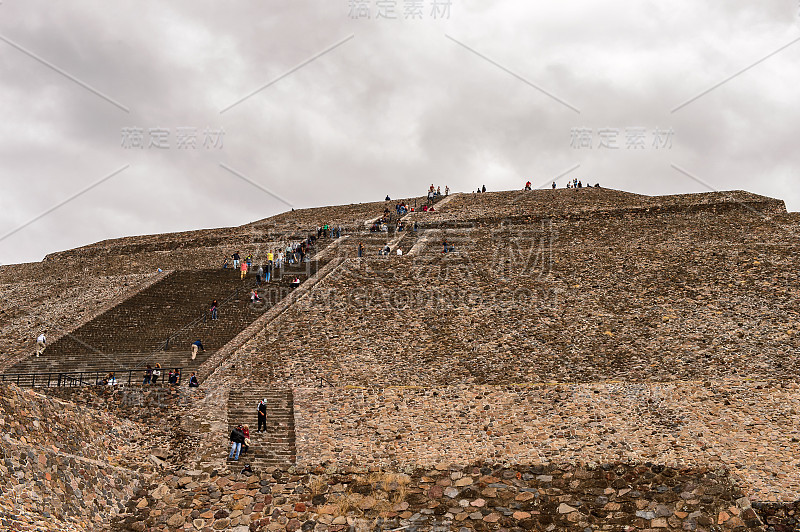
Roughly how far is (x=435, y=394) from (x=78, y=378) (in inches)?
479

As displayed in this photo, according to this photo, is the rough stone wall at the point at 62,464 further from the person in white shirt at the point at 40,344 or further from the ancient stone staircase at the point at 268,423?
the person in white shirt at the point at 40,344

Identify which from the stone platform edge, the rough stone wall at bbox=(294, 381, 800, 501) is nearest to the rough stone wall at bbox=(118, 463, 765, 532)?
the rough stone wall at bbox=(294, 381, 800, 501)

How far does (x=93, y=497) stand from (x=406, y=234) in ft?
88.7

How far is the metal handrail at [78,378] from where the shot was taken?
20.4 metres

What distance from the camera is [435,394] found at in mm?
19016

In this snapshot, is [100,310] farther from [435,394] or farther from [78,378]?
[435,394]

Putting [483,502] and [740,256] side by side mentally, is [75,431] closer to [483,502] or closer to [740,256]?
[483,502]

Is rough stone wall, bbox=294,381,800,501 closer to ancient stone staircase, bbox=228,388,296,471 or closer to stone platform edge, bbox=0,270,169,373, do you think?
ancient stone staircase, bbox=228,388,296,471

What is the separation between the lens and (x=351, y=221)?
46125 mm

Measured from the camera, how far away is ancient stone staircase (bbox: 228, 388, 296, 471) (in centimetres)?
1620

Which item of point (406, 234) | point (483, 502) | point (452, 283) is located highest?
point (406, 234)

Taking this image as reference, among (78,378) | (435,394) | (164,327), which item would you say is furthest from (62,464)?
(164,327)

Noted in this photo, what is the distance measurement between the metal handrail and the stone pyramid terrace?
0.14 m

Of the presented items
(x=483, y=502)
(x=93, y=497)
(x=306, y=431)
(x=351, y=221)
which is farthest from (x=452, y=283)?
(x=351, y=221)
